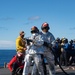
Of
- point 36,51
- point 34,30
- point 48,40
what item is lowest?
point 36,51

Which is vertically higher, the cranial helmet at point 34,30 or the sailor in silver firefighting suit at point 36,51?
the cranial helmet at point 34,30

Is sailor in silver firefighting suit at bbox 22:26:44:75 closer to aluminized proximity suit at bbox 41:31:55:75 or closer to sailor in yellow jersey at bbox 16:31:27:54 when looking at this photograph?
aluminized proximity suit at bbox 41:31:55:75

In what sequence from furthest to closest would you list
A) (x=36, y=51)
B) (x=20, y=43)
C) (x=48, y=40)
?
1. (x=20, y=43)
2. (x=48, y=40)
3. (x=36, y=51)

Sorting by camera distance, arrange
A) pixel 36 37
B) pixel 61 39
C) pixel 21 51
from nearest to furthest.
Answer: pixel 36 37 < pixel 21 51 < pixel 61 39

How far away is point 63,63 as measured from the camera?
21938mm

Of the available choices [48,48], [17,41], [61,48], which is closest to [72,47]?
[61,48]

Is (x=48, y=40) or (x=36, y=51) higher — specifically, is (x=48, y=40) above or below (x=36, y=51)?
above

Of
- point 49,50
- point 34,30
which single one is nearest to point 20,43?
point 34,30

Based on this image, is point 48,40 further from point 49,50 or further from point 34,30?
point 34,30

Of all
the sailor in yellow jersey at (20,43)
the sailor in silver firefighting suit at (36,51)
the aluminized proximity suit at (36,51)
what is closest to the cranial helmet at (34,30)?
the sailor in silver firefighting suit at (36,51)

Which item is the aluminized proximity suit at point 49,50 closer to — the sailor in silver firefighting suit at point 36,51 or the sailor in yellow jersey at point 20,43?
the sailor in silver firefighting suit at point 36,51

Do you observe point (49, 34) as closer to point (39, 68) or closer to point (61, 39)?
point (39, 68)

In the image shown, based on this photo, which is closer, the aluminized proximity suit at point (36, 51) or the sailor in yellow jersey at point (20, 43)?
the aluminized proximity suit at point (36, 51)

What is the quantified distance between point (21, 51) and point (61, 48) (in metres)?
6.65
